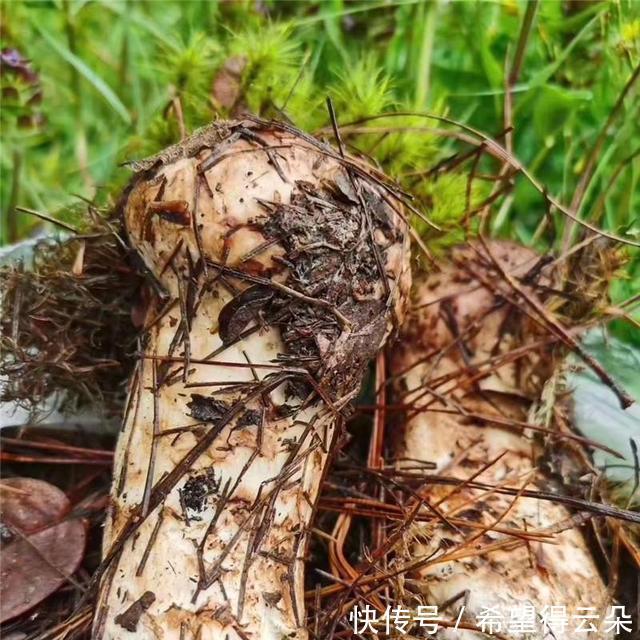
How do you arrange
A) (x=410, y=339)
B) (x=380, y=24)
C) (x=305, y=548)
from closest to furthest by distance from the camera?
(x=305, y=548), (x=410, y=339), (x=380, y=24)

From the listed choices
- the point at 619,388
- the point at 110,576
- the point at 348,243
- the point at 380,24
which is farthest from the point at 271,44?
the point at 110,576

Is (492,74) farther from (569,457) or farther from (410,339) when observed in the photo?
(569,457)

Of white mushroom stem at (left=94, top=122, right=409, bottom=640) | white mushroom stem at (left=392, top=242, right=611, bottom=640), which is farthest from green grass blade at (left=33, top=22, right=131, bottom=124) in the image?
white mushroom stem at (left=392, top=242, right=611, bottom=640)

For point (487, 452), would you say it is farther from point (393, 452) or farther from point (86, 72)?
point (86, 72)

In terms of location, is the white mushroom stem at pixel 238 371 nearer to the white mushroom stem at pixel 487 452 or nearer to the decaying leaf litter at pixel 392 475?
the decaying leaf litter at pixel 392 475

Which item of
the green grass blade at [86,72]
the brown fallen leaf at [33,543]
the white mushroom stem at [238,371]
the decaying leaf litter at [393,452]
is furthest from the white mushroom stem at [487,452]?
the green grass blade at [86,72]

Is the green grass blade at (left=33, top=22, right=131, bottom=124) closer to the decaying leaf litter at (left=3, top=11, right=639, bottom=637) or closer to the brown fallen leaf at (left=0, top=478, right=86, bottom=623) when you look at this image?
the decaying leaf litter at (left=3, top=11, right=639, bottom=637)
